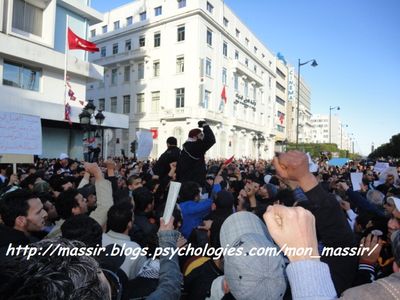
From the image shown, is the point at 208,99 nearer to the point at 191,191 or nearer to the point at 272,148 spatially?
the point at 272,148

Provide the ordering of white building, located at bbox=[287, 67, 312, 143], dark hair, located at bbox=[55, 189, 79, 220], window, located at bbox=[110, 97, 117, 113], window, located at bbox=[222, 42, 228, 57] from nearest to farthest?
1. dark hair, located at bbox=[55, 189, 79, 220]
2. window, located at bbox=[222, 42, 228, 57]
3. window, located at bbox=[110, 97, 117, 113]
4. white building, located at bbox=[287, 67, 312, 143]

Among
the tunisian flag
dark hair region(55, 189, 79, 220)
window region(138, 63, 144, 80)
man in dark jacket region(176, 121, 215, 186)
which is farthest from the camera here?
window region(138, 63, 144, 80)

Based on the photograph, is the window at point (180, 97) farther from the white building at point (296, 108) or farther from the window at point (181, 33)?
the white building at point (296, 108)

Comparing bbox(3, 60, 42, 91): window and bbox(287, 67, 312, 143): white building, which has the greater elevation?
bbox(287, 67, 312, 143): white building

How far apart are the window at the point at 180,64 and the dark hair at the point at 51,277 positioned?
1310 inches

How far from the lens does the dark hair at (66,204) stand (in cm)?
387

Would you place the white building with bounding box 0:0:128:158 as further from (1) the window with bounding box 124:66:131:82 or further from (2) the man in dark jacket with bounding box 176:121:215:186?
(2) the man in dark jacket with bounding box 176:121:215:186

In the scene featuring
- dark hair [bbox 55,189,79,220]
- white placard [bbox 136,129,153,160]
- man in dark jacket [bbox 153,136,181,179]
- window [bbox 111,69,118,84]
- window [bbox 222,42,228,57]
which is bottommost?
dark hair [bbox 55,189,79,220]

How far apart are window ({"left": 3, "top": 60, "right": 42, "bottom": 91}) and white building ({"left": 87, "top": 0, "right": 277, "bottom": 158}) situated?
11903 millimetres

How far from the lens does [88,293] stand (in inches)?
41.9

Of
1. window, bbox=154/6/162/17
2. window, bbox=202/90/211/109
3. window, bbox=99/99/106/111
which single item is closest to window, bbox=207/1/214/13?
window, bbox=154/6/162/17

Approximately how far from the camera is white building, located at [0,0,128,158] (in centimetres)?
1783

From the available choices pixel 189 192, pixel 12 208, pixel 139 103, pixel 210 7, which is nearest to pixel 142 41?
pixel 139 103

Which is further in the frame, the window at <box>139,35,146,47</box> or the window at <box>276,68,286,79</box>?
the window at <box>276,68,286,79</box>
